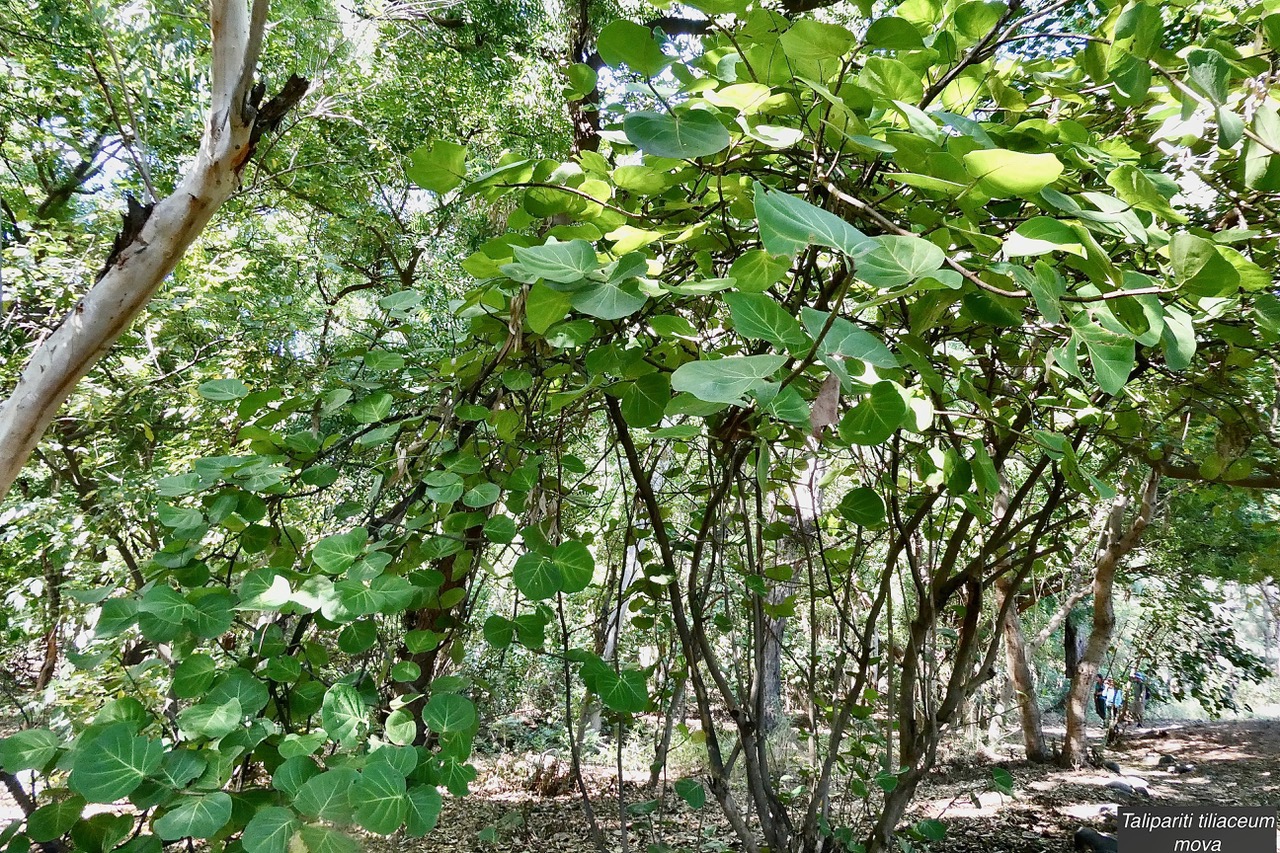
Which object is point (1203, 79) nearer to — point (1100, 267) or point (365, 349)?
point (1100, 267)

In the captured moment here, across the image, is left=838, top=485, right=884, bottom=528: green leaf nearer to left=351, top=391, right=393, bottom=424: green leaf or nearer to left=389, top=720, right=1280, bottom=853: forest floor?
left=351, top=391, right=393, bottom=424: green leaf

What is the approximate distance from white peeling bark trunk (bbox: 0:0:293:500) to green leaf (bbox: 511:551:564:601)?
183cm

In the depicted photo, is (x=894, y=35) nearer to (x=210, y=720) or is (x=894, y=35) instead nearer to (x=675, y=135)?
(x=675, y=135)

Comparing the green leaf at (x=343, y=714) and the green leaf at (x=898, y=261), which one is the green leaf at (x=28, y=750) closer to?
the green leaf at (x=343, y=714)

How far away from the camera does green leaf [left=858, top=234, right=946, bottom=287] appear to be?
39cm

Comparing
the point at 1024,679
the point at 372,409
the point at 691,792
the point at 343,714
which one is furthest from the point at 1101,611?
the point at 343,714

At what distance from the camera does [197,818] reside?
52 cm

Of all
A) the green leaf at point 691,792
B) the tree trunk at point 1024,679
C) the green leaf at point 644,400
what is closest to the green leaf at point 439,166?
the green leaf at point 644,400

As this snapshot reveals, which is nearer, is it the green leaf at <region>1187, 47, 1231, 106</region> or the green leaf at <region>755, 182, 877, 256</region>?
the green leaf at <region>755, 182, 877, 256</region>

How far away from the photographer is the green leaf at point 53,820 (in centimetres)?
57

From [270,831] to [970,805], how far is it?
174 inches

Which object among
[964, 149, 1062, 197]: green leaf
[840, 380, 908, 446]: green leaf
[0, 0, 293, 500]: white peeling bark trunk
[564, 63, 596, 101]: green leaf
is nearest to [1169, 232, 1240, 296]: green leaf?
[964, 149, 1062, 197]: green leaf

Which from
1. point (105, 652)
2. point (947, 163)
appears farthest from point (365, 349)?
point (947, 163)

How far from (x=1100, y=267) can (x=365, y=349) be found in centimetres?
86
